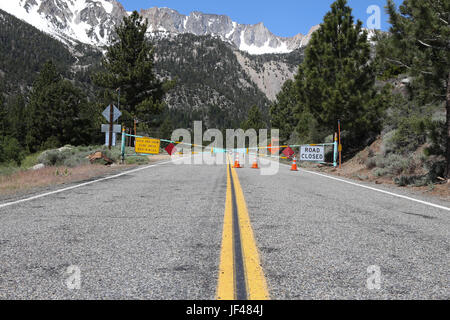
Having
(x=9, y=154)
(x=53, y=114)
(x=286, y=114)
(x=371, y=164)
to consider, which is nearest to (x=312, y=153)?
(x=371, y=164)

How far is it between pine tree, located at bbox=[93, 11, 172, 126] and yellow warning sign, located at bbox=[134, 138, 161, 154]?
13.5 metres

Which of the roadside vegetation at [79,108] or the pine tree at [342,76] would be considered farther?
the pine tree at [342,76]

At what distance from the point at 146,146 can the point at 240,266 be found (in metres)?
19.2

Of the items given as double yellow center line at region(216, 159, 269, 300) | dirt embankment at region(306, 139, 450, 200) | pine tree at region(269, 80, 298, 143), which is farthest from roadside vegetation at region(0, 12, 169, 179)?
pine tree at region(269, 80, 298, 143)

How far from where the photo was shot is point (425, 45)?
9.91 meters

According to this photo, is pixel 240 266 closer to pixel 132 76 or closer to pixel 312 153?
pixel 312 153

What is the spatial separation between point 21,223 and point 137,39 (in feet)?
118

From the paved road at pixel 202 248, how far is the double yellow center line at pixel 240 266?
54 millimetres

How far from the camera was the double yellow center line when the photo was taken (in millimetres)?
2309

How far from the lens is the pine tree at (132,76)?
116 ft

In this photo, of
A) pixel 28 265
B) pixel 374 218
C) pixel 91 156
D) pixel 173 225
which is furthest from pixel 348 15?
pixel 28 265

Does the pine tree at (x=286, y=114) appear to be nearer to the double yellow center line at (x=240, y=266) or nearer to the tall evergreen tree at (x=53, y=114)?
the tall evergreen tree at (x=53, y=114)

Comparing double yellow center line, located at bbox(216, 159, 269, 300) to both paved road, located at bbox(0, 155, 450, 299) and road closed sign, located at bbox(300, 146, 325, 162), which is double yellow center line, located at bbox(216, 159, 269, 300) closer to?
paved road, located at bbox(0, 155, 450, 299)

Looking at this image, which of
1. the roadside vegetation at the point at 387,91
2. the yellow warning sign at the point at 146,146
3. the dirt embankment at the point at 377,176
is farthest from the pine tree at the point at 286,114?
the yellow warning sign at the point at 146,146
